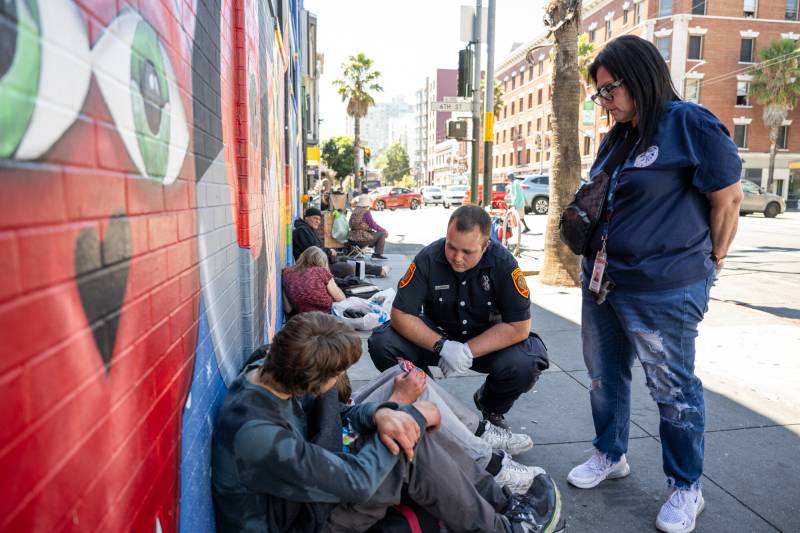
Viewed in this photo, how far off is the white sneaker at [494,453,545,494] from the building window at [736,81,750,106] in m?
42.4

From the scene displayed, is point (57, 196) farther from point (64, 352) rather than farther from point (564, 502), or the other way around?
point (564, 502)

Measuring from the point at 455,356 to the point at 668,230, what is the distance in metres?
1.23

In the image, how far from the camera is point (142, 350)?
1276mm

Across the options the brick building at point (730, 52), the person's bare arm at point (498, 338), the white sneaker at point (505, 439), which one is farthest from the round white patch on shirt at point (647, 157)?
the brick building at point (730, 52)

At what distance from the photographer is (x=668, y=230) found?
2498 mm

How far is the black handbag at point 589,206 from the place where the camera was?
8.84ft

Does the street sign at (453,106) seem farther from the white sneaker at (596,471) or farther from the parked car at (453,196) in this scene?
the parked car at (453,196)

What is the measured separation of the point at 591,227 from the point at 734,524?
1.47 m

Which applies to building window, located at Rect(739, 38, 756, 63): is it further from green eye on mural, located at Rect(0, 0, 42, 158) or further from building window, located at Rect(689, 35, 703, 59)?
green eye on mural, located at Rect(0, 0, 42, 158)

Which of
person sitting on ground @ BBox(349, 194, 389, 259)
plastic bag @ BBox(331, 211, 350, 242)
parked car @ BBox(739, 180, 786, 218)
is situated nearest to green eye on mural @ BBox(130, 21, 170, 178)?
plastic bag @ BBox(331, 211, 350, 242)

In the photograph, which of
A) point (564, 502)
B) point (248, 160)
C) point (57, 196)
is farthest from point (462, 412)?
point (57, 196)

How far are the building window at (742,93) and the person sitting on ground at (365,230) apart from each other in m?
35.6

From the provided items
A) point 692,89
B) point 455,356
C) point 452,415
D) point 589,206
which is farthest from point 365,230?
point 692,89

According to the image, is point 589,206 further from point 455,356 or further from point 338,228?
point 338,228
